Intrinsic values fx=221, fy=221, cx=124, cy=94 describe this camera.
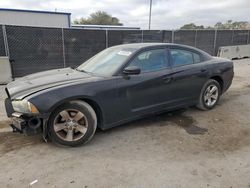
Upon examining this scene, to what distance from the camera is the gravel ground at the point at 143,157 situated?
265 centimetres

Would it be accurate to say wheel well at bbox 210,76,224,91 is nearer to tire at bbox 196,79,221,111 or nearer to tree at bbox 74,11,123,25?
tire at bbox 196,79,221,111

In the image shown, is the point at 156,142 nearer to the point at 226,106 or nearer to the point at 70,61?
the point at 226,106

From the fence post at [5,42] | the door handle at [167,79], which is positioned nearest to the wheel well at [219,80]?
the door handle at [167,79]

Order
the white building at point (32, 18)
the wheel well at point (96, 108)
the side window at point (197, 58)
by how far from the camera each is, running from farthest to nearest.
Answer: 1. the white building at point (32, 18)
2. the side window at point (197, 58)
3. the wheel well at point (96, 108)

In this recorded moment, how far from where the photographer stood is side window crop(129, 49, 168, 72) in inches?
156

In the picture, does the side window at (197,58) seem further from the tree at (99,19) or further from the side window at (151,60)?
the tree at (99,19)

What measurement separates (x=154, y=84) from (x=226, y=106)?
93.0 inches

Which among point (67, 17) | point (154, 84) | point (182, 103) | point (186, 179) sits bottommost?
point (186, 179)

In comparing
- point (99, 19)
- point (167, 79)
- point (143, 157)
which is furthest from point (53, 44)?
point (99, 19)

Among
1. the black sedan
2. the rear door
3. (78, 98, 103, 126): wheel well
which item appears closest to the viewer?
the black sedan

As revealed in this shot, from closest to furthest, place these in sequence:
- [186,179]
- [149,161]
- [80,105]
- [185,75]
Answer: [186,179], [149,161], [80,105], [185,75]

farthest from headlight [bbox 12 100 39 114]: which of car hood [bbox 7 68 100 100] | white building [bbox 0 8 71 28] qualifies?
Answer: white building [bbox 0 8 71 28]

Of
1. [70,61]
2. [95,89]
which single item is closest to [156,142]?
[95,89]

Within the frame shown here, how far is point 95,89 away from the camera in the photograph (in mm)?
3412
